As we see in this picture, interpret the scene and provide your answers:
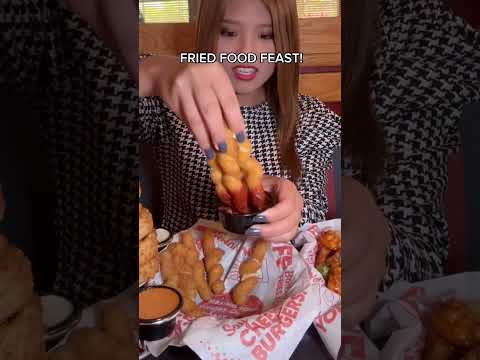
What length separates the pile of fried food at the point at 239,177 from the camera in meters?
0.50

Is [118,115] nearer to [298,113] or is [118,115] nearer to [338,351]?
[298,113]

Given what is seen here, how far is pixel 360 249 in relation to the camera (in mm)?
602

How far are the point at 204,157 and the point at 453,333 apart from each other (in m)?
0.39

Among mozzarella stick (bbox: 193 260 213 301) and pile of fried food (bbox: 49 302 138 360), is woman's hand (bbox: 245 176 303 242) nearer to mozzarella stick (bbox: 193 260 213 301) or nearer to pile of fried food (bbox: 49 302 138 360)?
mozzarella stick (bbox: 193 260 213 301)

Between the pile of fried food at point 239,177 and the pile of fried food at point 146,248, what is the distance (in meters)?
0.09

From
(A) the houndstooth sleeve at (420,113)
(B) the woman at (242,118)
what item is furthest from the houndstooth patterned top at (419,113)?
(B) the woman at (242,118)

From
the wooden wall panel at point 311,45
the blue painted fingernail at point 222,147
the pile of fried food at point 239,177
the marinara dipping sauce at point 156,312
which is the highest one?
the wooden wall panel at point 311,45

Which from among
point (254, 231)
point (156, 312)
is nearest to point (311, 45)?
Result: point (254, 231)

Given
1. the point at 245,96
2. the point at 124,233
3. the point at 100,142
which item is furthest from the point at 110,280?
the point at 245,96

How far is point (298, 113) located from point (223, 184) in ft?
0.40

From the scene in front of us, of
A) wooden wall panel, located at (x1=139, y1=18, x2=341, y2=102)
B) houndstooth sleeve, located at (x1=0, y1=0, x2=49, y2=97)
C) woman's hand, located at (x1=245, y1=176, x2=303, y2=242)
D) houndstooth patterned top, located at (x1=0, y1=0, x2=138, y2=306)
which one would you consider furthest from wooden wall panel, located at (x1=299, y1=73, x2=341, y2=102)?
houndstooth sleeve, located at (x1=0, y1=0, x2=49, y2=97)

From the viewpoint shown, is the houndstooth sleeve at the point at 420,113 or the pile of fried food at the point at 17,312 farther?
the houndstooth sleeve at the point at 420,113

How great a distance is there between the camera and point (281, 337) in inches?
20.0

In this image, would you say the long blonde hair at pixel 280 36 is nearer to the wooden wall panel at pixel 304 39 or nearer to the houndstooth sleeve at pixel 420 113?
the wooden wall panel at pixel 304 39
